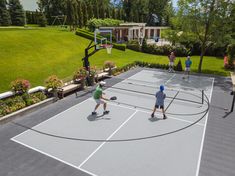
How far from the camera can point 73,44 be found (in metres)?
29.0

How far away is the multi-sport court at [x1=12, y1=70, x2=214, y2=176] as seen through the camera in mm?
6766

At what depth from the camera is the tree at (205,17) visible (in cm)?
1845

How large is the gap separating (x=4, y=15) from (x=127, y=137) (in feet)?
140

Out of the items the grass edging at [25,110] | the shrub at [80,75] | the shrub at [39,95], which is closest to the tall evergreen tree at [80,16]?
the shrub at [80,75]

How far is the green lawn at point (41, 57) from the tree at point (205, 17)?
4.17m

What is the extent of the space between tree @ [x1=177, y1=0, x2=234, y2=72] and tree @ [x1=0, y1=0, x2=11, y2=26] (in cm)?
3499

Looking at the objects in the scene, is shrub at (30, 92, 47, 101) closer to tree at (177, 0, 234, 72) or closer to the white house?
tree at (177, 0, 234, 72)

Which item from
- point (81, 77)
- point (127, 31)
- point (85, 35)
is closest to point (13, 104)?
point (81, 77)

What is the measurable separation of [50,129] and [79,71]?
245 inches

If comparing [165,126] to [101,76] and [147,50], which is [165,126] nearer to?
[101,76]

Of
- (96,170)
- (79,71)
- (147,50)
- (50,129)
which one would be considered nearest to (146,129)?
(96,170)

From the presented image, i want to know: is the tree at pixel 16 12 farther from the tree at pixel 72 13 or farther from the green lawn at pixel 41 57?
the green lawn at pixel 41 57

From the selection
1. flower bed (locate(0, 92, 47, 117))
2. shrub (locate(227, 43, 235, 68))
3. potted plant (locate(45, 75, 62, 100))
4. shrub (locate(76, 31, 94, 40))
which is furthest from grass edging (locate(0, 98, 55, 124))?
shrub (locate(76, 31, 94, 40))

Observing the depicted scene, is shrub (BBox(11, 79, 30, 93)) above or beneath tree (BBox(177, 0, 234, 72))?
beneath
